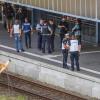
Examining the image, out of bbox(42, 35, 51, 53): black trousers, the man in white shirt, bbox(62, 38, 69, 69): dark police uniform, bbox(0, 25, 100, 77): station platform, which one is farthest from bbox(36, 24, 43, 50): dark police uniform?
bbox(62, 38, 69, 69): dark police uniform

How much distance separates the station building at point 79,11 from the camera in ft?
79.4

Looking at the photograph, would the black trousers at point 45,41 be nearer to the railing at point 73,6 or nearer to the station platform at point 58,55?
the station platform at point 58,55

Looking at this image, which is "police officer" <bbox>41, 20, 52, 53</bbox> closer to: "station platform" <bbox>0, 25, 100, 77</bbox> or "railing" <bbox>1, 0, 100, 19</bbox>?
"station platform" <bbox>0, 25, 100, 77</bbox>

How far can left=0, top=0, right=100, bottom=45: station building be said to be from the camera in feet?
79.4

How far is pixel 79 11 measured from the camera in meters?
25.2

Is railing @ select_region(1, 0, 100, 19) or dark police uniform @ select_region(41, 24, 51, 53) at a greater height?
railing @ select_region(1, 0, 100, 19)

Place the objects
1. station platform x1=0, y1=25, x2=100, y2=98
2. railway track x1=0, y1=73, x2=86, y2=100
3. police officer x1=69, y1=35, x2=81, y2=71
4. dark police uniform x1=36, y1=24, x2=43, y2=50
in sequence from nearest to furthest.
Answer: railway track x1=0, y1=73, x2=86, y2=100 → station platform x1=0, y1=25, x2=100, y2=98 → police officer x1=69, y1=35, x2=81, y2=71 → dark police uniform x1=36, y1=24, x2=43, y2=50

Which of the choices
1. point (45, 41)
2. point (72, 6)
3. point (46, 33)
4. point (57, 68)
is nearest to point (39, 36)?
point (45, 41)

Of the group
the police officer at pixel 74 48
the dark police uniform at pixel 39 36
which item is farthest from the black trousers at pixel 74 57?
the dark police uniform at pixel 39 36

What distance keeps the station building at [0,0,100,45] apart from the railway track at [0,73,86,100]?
3725 millimetres

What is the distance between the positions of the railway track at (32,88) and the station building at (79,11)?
12.2ft

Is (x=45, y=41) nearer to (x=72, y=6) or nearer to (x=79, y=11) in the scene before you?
(x=72, y=6)

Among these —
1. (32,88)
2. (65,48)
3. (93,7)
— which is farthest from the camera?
(93,7)

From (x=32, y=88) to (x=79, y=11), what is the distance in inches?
180
